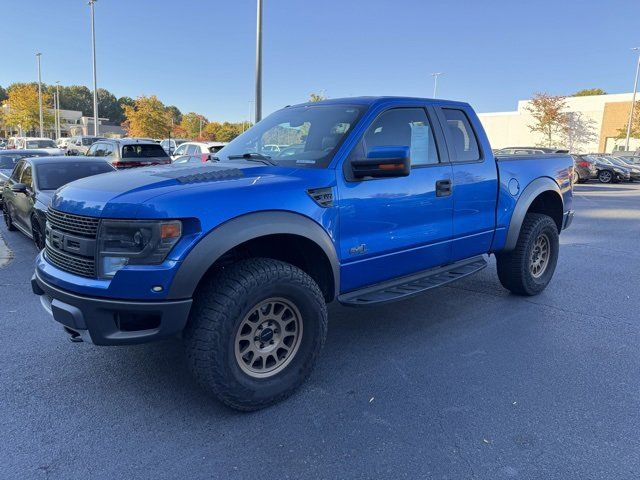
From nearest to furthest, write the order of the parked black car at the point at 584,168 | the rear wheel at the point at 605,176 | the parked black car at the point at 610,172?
the parked black car at the point at 584,168 → the parked black car at the point at 610,172 → the rear wheel at the point at 605,176

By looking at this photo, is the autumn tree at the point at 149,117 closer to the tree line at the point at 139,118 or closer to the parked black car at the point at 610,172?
the tree line at the point at 139,118

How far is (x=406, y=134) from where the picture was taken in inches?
160

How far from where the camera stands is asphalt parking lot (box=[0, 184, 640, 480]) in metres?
2.58

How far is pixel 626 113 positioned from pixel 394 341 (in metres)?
51.0

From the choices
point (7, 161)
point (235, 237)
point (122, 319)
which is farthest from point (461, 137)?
point (7, 161)

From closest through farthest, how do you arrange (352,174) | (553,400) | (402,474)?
(402,474), (553,400), (352,174)

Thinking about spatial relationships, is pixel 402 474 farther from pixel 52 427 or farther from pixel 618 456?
pixel 52 427

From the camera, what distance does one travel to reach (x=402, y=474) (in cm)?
250

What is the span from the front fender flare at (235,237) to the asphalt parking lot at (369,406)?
0.90 m

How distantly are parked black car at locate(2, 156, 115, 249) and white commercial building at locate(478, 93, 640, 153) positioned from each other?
47.9m

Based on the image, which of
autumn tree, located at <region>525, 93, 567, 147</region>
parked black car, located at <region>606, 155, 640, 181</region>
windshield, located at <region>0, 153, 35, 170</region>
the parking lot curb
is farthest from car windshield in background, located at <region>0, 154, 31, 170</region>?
autumn tree, located at <region>525, 93, 567, 147</region>

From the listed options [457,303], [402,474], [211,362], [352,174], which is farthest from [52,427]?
[457,303]

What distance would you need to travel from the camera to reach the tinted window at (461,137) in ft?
14.5

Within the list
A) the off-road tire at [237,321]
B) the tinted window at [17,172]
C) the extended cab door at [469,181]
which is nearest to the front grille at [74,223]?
the off-road tire at [237,321]
